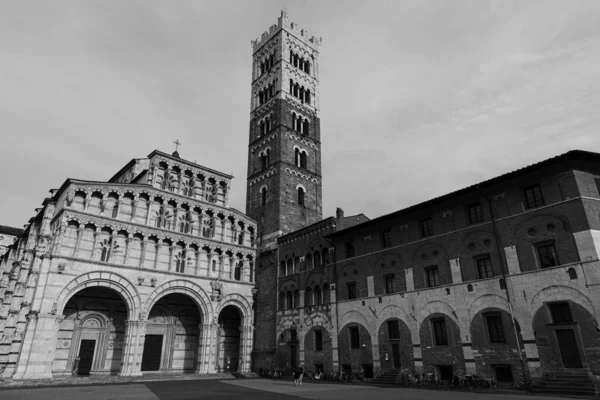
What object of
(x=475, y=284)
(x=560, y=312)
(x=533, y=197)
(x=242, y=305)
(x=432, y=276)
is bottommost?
(x=560, y=312)

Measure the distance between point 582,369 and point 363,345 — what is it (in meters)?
14.0

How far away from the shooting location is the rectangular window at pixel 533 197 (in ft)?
71.6

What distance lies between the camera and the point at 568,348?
19172 mm

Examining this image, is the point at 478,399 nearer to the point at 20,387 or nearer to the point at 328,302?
the point at 328,302

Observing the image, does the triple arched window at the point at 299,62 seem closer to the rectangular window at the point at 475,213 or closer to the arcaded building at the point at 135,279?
the arcaded building at the point at 135,279

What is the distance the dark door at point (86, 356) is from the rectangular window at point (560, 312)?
32357mm

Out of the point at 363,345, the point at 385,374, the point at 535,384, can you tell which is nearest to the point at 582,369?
the point at 535,384

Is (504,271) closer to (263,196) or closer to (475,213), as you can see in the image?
(475,213)

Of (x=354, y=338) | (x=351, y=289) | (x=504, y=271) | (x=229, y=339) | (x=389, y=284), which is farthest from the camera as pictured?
(x=229, y=339)

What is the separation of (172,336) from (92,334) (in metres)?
6.64

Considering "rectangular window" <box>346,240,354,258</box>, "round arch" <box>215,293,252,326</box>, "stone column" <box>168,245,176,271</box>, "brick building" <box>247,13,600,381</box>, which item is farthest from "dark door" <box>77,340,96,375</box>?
"rectangular window" <box>346,240,354,258</box>

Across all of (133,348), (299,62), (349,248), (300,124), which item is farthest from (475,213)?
(299,62)

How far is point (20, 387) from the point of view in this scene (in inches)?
914

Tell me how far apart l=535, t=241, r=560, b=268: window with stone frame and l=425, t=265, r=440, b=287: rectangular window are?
245 inches
